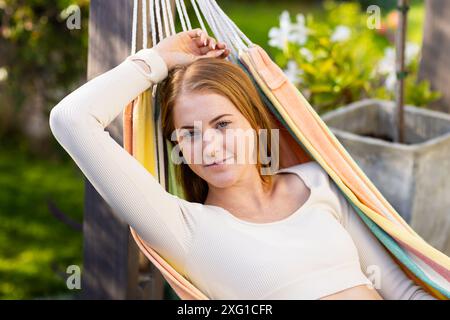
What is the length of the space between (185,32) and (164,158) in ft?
1.06

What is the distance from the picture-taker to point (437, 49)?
11.9 ft

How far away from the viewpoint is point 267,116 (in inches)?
89.8

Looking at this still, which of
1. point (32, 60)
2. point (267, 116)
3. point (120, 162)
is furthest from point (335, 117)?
point (32, 60)

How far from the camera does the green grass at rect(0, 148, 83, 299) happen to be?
12.3ft

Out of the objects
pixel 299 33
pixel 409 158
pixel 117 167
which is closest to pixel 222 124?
pixel 117 167

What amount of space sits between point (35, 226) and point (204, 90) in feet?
7.89

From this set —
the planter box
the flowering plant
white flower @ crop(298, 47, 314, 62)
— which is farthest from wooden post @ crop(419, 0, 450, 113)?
→ white flower @ crop(298, 47, 314, 62)

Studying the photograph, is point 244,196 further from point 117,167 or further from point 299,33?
point 299,33

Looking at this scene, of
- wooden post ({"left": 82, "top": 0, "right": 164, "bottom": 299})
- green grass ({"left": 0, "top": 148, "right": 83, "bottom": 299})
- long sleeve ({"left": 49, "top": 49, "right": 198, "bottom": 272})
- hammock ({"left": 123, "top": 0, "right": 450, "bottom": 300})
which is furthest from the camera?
green grass ({"left": 0, "top": 148, "right": 83, "bottom": 299})

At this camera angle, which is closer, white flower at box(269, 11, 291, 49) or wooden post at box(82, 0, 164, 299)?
wooden post at box(82, 0, 164, 299)

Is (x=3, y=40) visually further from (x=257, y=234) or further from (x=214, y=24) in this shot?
(x=257, y=234)

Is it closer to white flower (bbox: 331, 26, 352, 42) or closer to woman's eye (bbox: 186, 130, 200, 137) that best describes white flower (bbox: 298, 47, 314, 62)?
white flower (bbox: 331, 26, 352, 42)

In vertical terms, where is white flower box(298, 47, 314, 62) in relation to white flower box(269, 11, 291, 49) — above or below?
below

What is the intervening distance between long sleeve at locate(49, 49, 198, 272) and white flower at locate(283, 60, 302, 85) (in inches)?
59.7
